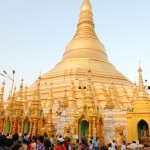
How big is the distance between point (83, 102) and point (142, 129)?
604cm

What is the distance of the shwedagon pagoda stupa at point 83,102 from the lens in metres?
19.1

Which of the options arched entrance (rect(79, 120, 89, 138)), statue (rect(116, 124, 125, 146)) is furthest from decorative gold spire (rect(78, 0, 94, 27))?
statue (rect(116, 124, 125, 146))

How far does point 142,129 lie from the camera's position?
1856 cm

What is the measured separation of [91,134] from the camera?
61.2 feet

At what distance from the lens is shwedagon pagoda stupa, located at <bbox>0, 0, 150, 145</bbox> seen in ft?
62.6

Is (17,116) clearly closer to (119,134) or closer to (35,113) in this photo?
(35,113)

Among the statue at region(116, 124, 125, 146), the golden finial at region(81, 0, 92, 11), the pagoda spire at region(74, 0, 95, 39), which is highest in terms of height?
the golden finial at region(81, 0, 92, 11)

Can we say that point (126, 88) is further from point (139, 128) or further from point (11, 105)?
point (11, 105)

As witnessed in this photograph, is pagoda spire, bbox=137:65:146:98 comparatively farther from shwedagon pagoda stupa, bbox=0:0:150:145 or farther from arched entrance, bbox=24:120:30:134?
arched entrance, bbox=24:120:30:134

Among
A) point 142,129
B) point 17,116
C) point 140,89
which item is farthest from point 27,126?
point 140,89

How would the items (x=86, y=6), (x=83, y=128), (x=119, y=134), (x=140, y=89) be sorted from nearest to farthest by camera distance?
(x=119, y=134)
(x=83, y=128)
(x=140, y=89)
(x=86, y=6)

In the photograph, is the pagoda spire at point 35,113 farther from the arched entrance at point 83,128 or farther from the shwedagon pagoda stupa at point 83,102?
the arched entrance at point 83,128

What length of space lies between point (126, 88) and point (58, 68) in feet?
40.9

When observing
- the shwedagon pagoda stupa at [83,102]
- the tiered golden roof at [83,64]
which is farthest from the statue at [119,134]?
the tiered golden roof at [83,64]
